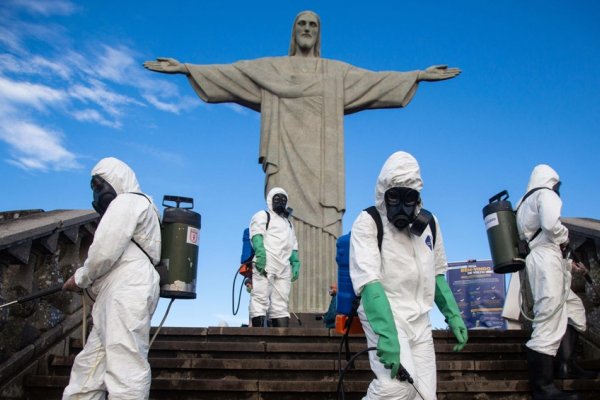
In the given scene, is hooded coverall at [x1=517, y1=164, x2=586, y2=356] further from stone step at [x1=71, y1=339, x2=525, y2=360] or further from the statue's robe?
the statue's robe

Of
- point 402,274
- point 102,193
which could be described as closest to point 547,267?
point 402,274

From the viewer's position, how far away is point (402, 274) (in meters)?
3.97

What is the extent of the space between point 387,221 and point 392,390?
1.05 metres

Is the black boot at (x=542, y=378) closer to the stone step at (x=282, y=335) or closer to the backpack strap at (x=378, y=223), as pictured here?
the stone step at (x=282, y=335)

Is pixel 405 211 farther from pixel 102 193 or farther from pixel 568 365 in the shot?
pixel 568 365

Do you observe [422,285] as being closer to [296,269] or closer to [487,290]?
[296,269]

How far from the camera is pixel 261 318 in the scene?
8.15 meters

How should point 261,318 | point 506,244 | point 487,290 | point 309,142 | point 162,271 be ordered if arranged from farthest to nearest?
point 487,290, point 309,142, point 261,318, point 506,244, point 162,271

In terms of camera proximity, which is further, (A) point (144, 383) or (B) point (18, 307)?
(B) point (18, 307)

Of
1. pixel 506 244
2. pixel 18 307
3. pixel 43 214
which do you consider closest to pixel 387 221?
pixel 506 244

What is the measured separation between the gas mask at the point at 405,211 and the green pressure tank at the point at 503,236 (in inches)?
93.2

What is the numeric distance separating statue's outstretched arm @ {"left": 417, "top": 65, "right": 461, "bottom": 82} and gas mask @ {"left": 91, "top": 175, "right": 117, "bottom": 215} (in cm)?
872

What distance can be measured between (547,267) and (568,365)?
3.00ft

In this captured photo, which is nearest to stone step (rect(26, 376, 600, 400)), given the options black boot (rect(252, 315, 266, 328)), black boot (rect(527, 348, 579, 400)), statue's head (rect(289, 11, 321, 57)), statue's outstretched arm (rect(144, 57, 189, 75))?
black boot (rect(527, 348, 579, 400))
